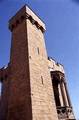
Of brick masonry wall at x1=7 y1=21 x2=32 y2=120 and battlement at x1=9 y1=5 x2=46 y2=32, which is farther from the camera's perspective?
battlement at x1=9 y1=5 x2=46 y2=32

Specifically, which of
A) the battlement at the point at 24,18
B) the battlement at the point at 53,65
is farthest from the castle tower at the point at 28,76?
Result: the battlement at the point at 53,65

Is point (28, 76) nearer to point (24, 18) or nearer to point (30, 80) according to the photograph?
point (30, 80)

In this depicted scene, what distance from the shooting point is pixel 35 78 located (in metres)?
13.2

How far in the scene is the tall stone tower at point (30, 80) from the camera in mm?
12109

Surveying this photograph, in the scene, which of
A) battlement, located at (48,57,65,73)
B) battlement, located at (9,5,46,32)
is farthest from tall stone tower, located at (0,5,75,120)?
battlement, located at (48,57,65,73)

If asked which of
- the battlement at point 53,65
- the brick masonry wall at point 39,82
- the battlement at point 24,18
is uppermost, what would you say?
the battlement at point 24,18

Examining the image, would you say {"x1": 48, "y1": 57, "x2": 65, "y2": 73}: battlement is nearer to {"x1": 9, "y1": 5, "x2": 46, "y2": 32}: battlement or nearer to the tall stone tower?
the tall stone tower

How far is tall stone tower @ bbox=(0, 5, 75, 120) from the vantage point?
1211 centimetres

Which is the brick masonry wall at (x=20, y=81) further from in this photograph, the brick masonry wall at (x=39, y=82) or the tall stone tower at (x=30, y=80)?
the brick masonry wall at (x=39, y=82)

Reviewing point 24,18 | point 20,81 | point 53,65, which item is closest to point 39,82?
Answer: point 20,81

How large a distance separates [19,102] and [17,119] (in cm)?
123

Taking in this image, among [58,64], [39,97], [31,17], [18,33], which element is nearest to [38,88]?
[39,97]

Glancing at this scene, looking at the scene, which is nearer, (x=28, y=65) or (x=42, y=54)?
(x=28, y=65)

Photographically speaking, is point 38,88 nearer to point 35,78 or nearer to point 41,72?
point 35,78
